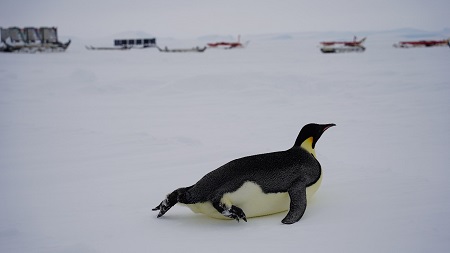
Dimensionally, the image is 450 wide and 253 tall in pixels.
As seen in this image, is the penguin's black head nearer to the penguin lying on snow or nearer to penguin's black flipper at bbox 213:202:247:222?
the penguin lying on snow

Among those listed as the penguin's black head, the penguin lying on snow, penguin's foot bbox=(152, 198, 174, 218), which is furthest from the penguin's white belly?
the penguin's black head

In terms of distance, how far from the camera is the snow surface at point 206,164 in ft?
8.52

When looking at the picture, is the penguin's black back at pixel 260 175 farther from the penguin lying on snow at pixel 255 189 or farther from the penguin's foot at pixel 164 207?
the penguin's foot at pixel 164 207

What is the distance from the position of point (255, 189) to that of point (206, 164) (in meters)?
1.80

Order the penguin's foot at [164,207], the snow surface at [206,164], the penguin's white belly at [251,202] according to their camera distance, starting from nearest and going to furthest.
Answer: the snow surface at [206,164], the penguin's white belly at [251,202], the penguin's foot at [164,207]

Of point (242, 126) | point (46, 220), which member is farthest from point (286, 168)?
point (242, 126)

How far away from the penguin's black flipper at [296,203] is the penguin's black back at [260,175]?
0.13ft

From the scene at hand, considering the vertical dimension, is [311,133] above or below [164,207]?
above

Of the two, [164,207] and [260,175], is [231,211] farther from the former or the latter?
[164,207]

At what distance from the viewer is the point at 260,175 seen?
2768 mm

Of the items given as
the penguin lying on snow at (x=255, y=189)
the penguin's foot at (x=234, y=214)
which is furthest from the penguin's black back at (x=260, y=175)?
the penguin's foot at (x=234, y=214)

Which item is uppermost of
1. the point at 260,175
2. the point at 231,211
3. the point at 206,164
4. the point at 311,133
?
the point at 311,133

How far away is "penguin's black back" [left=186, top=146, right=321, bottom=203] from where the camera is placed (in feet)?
8.91

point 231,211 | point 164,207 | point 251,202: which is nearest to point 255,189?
point 251,202
